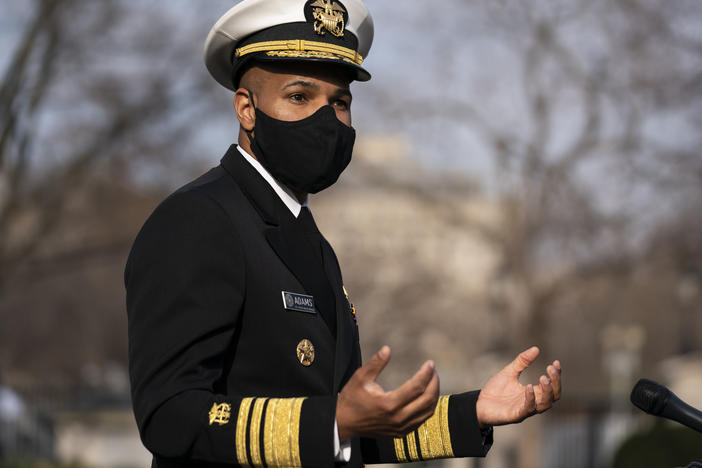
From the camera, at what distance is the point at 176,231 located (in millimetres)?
2512

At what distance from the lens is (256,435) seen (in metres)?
2.28

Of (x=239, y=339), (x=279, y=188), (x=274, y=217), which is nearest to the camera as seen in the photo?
(x=239, y=339)

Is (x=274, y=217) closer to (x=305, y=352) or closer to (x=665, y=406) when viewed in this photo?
(x=305, y=352)

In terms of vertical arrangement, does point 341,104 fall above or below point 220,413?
above

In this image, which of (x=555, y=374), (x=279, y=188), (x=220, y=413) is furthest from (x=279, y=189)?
(x=555, y=374)

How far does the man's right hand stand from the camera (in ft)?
6.73

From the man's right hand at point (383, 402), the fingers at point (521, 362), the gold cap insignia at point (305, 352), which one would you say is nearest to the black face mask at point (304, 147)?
the gold cap insignia at point (305, 352)

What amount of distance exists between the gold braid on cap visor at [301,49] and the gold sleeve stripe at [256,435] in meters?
0.98

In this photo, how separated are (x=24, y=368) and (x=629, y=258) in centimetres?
1959

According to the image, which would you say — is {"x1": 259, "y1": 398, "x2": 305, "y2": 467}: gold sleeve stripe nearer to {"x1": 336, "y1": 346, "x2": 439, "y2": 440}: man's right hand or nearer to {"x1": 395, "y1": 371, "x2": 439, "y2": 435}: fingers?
{"x1": 336, "y1": 346, "x2": 439, "y2": 440}: man's right hand

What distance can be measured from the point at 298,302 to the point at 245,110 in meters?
0.59

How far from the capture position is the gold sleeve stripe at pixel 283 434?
2.27 meters

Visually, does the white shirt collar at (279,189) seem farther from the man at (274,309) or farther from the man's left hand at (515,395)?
the man's left hand at (515,395)

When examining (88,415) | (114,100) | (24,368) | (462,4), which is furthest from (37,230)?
Result: (24,368)
